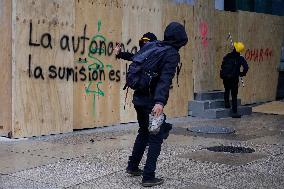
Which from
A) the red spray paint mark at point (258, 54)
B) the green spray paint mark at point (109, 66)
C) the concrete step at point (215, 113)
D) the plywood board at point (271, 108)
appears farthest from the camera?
the red spray paint mark at point (258, 54)

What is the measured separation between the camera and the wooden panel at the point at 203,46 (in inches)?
504

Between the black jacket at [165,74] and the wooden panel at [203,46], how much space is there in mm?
7210

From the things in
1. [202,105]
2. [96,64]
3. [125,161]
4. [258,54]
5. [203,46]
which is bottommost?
[125,161]

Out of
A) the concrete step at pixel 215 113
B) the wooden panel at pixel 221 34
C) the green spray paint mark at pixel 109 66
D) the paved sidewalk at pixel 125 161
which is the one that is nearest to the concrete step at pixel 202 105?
the concrete step at pixel 215 113

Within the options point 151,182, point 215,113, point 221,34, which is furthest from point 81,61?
point 221,34

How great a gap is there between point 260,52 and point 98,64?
6955 mm

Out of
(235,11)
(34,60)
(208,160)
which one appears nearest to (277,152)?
(208,160)

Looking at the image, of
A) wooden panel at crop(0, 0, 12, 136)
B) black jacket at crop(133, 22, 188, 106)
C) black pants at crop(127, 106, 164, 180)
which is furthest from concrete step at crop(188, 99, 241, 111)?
black jacket at crop(133, 22, 188, 106)

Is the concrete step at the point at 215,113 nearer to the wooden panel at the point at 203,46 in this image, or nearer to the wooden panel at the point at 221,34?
the wooden panel at the point at 203,46

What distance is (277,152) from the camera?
7.74 m

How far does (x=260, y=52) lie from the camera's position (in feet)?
50.4

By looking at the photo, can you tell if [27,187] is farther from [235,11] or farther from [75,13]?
[235,11]

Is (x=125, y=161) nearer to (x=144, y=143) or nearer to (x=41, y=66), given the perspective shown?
(x=144, y=143)

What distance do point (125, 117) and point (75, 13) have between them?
2582 millimetres
